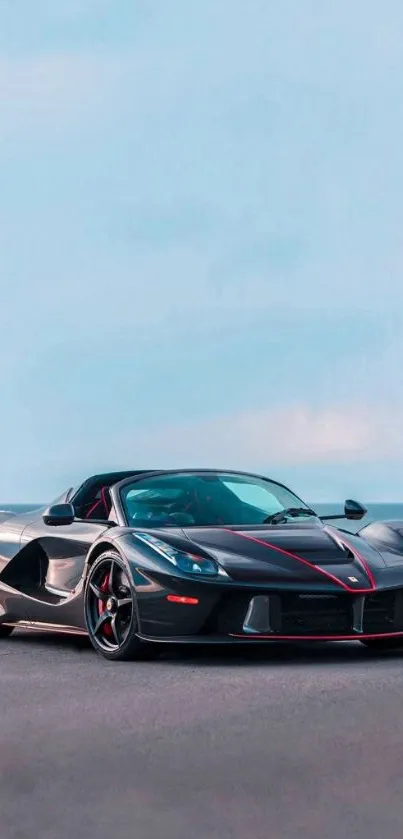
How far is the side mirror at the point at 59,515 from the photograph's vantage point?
29.6 feet

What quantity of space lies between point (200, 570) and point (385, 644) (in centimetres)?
158

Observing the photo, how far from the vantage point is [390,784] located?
4.07 metres

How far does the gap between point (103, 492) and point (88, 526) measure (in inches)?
30.2

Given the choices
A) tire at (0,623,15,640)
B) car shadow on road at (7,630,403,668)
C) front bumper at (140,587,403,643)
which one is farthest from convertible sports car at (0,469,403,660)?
tire at (0,623,15,640)

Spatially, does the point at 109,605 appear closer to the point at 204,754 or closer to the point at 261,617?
the point at 261,617

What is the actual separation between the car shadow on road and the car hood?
18.6 inches

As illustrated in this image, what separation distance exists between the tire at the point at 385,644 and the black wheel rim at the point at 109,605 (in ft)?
5.30

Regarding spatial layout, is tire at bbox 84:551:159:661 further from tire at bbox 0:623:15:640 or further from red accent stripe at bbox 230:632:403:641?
tire at bbox 0:623:15:640

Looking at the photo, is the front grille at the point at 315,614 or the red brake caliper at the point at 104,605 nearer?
the front grille at the point at 315,614

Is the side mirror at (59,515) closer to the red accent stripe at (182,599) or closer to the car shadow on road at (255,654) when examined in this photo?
the car shadow on road at (255,654)

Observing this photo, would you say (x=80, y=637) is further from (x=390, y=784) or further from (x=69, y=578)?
(x=390, y=784)

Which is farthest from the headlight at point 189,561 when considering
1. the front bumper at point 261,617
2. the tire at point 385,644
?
the tire at point 385,644

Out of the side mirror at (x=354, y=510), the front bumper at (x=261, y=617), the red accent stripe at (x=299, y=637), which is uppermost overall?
the side mirror at (x=354, y=510)

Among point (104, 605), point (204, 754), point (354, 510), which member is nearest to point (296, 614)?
point (104, 605)
